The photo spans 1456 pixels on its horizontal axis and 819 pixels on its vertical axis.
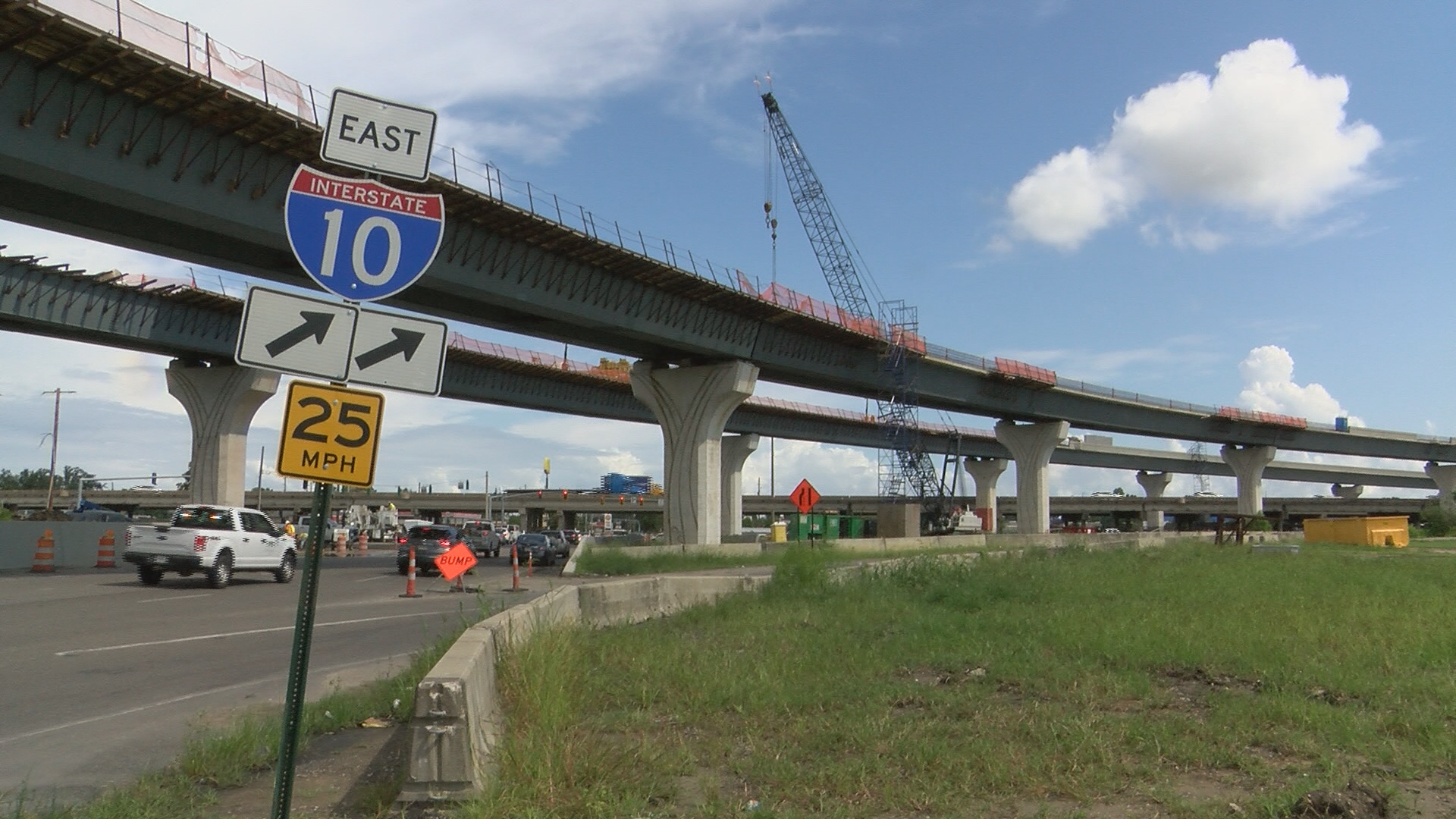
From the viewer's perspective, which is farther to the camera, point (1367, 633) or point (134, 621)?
point (134, 621)

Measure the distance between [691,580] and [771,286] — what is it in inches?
1192

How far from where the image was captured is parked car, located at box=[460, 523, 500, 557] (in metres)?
53.2

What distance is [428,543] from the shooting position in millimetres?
35438

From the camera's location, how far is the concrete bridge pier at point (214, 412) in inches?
1756

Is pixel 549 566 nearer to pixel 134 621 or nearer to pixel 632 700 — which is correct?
pixel 134 621

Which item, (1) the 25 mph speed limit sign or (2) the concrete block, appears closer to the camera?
(1) the 25 mph speed limit sign

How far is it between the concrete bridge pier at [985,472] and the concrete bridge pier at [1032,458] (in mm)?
28505

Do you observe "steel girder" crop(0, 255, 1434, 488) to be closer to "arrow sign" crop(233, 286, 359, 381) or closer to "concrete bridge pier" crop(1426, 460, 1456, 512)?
"arrow sign" crop(233, 286, 359, 381)

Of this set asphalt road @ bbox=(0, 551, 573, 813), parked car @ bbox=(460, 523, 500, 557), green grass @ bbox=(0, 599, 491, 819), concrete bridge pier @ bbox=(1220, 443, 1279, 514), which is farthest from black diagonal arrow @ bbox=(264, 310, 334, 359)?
concrete bridge pier @ bbox=(1220, 443, 1279, 514)

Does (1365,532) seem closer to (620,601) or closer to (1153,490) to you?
(620,601)

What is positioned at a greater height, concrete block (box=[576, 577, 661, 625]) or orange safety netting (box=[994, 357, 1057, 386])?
orange safety netting (box=[994, 357, 1057, 386])

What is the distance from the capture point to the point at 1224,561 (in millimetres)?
24625

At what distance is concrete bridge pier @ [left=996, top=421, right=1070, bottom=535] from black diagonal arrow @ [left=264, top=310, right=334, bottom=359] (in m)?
75.6

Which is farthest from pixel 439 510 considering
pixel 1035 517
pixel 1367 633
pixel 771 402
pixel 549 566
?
pixel 1367 633
